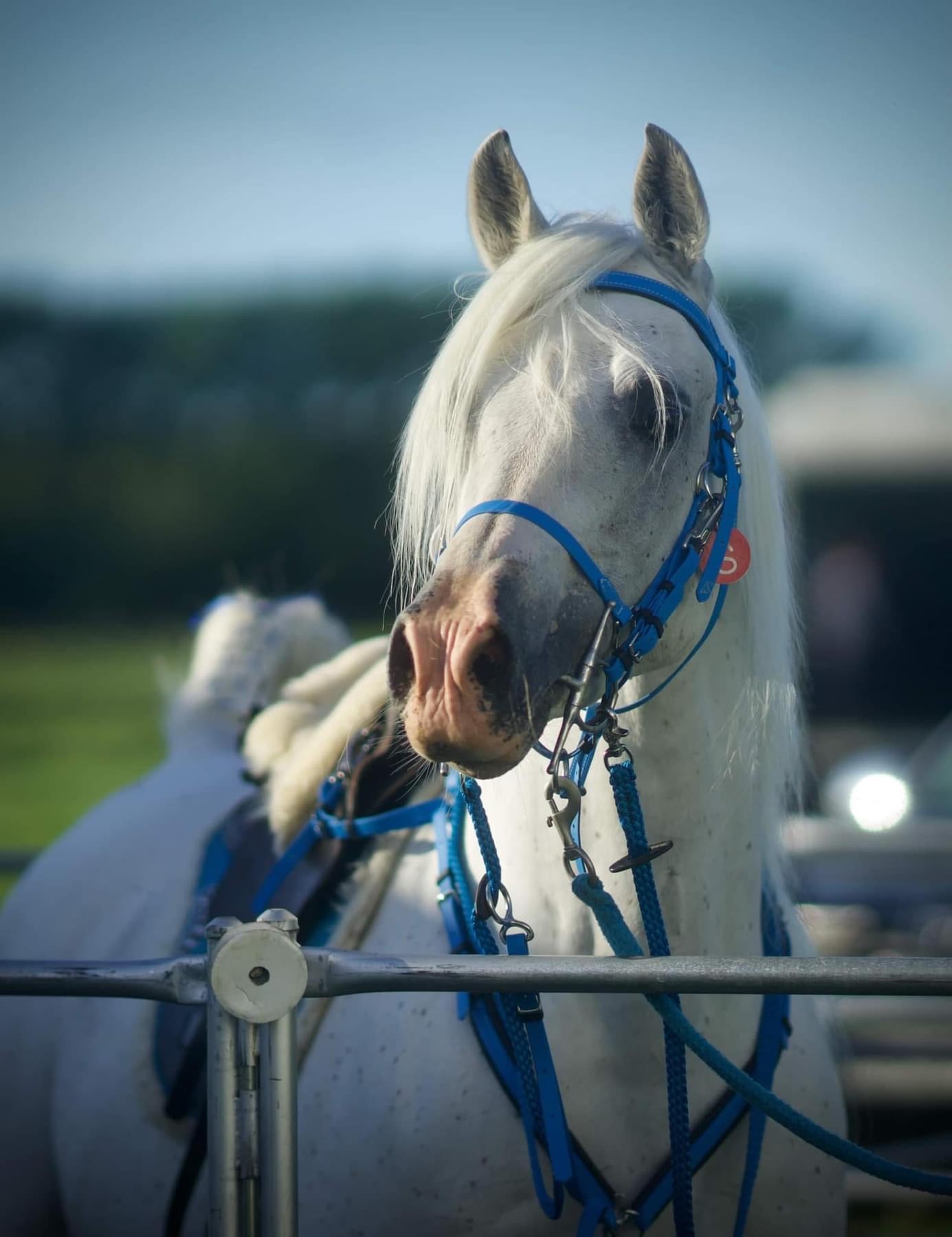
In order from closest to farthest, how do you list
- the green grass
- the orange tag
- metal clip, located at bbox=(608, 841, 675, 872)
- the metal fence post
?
the metal fence post, metal clip, located at bbox=(608, 841, 675, 872), the orange tag, the green grass

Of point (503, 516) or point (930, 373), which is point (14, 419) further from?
point (503, 516)

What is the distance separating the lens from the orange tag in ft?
5.80

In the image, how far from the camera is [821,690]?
1571 cm

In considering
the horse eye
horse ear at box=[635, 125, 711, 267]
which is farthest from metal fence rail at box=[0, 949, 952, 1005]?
horse ear at box=[635, 125, 711, 267]

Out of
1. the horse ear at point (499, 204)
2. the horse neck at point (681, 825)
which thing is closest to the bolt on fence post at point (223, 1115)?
the horse neck at point (681, 825)

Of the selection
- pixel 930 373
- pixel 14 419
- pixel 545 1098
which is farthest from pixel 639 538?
pixel 14 419

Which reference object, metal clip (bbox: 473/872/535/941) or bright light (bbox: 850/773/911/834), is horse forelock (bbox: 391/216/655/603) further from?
bright light (bbox: 850/773/911/834)

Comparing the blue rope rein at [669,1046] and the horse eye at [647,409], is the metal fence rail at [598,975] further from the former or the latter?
the horse eye at [647,409]

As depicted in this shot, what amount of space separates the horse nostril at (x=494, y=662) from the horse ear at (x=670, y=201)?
777mm

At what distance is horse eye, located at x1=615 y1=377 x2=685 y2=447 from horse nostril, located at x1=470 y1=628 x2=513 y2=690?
407 mm

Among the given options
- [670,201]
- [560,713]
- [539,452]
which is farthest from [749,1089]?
[670,201]

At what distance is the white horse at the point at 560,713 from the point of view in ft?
5.09

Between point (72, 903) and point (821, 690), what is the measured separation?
14.2 meters

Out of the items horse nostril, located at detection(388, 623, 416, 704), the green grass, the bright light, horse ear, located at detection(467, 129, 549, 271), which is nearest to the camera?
horse nostril, located at detection(388, 623, 416, 704)
